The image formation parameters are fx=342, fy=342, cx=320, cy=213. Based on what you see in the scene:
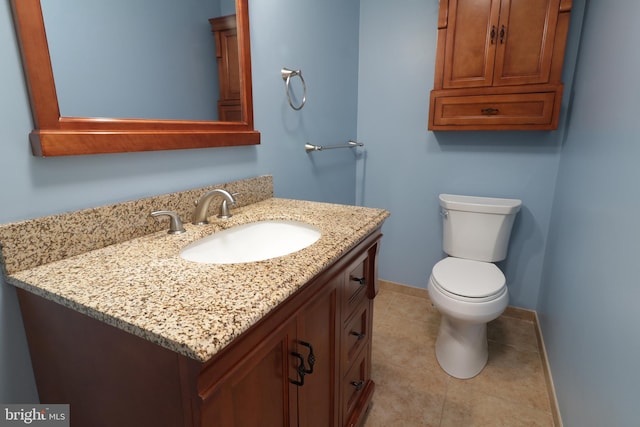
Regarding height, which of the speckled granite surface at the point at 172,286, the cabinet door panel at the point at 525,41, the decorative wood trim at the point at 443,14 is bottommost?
the speckled granite surface at the point at 172,286

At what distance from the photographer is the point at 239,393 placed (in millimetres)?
646

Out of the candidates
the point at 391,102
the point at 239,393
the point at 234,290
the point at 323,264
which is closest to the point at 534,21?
the point at 391,102

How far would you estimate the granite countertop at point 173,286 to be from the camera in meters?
0.54

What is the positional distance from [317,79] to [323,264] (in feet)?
4.26

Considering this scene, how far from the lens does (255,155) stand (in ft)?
4.67

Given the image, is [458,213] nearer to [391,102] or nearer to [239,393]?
[391,102]

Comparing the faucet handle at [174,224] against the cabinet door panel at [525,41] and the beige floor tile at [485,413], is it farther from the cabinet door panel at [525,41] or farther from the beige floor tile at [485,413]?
the cabinet door panel at [525,41]

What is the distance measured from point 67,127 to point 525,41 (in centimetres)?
194

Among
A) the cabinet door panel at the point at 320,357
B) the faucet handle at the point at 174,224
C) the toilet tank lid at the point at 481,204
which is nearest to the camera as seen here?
the cabinet door panel at the point at 320,357

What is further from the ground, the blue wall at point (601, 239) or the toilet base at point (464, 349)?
the blue wall at point (601, 239)

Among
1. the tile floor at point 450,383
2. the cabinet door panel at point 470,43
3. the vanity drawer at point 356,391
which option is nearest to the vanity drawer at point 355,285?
the vanity drawer at point 356,391

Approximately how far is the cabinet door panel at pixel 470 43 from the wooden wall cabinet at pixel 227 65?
1190mm

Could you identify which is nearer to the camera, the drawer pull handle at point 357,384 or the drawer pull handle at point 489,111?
the drawer pull handle at point 357,384

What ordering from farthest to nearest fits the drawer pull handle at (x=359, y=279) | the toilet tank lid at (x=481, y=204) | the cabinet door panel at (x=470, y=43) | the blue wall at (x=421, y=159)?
the blue wall at (x=421, y=159)
the toilet tank lid at (x=481, y=204)
the cabinet door panel at (x=470, y=43)
the drawer pull handle at (x=359, y=279)
